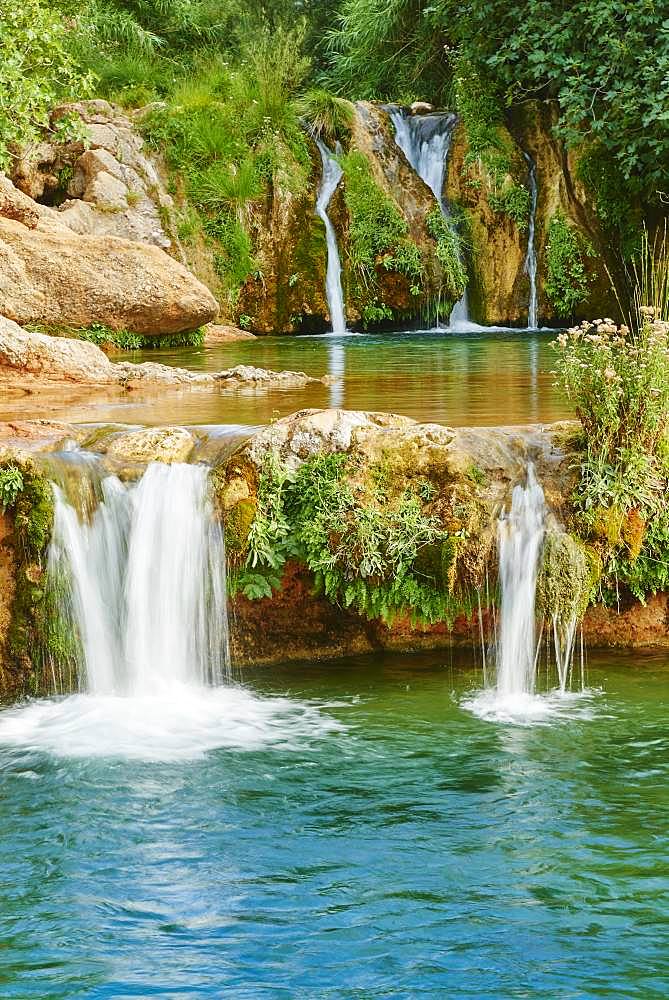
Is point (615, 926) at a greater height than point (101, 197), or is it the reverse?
point (101, 197)

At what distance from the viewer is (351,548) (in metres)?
7.15

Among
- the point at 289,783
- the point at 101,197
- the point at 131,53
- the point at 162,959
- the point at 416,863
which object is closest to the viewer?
the point at 162,959

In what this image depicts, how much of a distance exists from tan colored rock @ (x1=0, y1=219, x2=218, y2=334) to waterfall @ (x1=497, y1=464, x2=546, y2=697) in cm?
841

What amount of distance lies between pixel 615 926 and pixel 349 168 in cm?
1760

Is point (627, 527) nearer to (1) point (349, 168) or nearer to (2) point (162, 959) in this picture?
(2) point (162, 959)

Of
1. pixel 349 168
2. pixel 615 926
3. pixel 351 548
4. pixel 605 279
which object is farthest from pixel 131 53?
pixel 615 926

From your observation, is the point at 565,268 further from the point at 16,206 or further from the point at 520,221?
the point at 16,206

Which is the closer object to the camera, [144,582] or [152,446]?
[144,582]

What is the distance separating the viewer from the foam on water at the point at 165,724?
20.4ft

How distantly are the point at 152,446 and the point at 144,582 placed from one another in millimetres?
896

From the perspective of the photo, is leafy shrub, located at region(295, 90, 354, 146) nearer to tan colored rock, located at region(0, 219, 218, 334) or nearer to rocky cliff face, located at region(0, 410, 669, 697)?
tan colored rock, located at region(0, 219, 218, 334)

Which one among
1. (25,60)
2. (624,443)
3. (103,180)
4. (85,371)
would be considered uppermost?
(25,60)

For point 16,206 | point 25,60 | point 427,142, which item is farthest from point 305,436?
point 427,142

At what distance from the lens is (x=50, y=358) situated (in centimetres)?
1180
